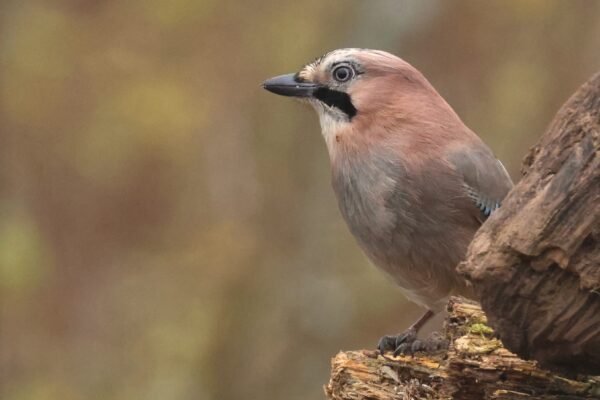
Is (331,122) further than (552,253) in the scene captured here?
Yes

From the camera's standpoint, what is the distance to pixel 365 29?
7891mm

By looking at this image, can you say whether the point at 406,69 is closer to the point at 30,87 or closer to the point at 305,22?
the point at 305,22

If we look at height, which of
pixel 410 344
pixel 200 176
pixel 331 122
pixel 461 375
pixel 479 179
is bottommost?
pixel 200 176

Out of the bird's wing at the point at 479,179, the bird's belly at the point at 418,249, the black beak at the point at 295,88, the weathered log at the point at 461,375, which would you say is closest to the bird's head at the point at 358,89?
the black beak at the point at 295,88

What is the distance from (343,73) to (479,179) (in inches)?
30.8

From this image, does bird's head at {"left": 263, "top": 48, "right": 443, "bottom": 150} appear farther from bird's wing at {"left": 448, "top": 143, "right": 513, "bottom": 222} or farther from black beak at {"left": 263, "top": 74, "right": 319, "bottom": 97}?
bird's wing at {"left": 448, "top": 143, "right": 513, "bottom": 222}

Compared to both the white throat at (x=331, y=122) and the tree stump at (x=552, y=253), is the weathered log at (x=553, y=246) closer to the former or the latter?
the tree stump at (x=552, y=253)

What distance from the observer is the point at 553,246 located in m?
3.15

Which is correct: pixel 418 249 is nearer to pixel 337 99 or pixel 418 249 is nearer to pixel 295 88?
pixel 337 99

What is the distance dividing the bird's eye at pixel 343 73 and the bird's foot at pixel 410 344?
1158 millimetres

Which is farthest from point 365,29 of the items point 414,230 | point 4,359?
point 4,359

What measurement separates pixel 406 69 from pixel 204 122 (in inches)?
142

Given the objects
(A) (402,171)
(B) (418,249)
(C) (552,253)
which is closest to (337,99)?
(A) (402,171)

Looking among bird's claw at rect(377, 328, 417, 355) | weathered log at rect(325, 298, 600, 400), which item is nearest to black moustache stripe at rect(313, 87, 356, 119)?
bird's claw at rect(377, 328, 417, 355)
